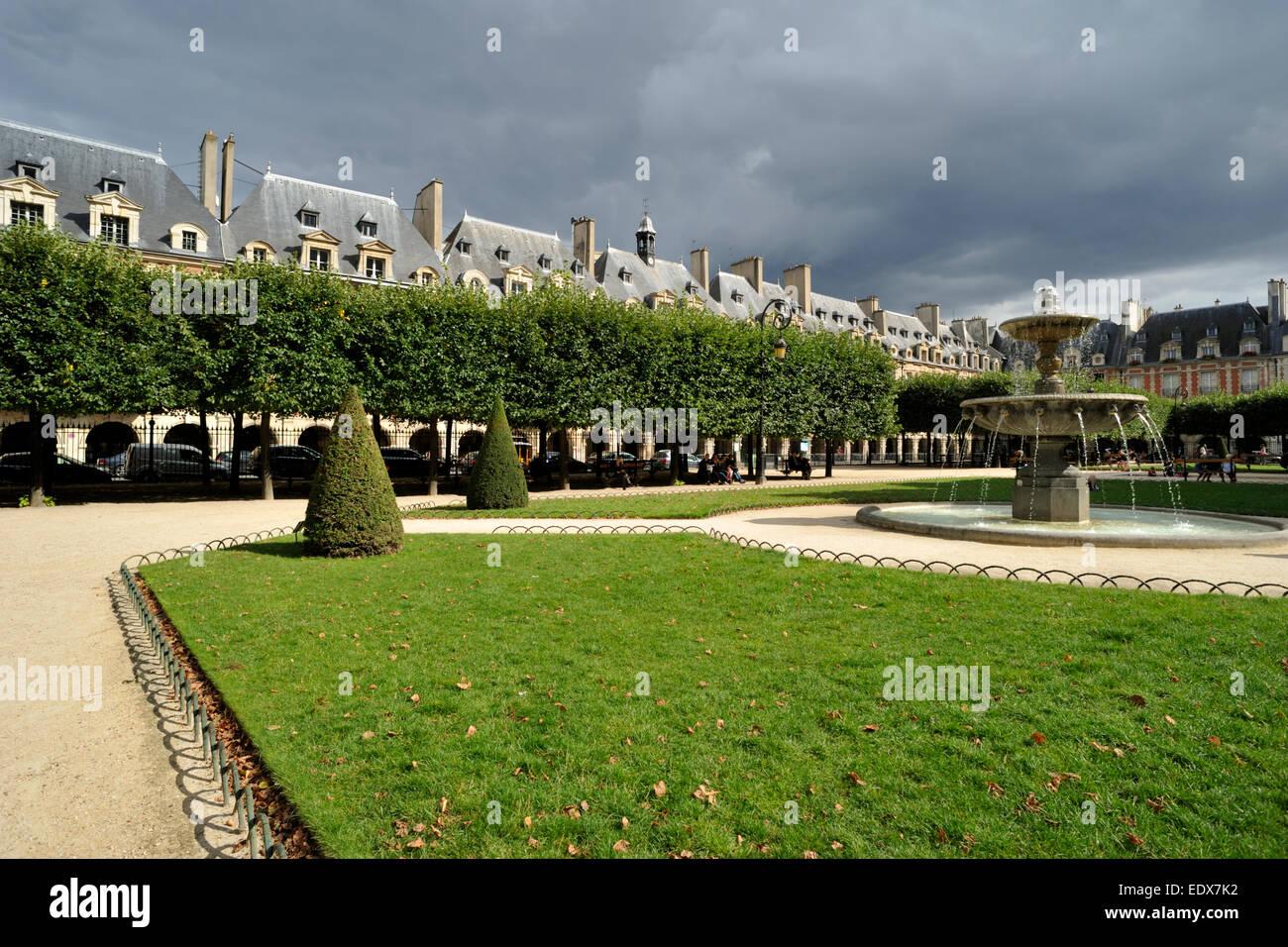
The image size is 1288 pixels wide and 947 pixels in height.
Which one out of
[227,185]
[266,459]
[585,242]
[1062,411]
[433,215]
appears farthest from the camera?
[585,242]

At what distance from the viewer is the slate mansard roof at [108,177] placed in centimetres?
3053

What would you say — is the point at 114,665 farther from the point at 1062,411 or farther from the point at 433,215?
the point at 433,215

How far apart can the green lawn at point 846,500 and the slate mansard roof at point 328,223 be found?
25.9 meters

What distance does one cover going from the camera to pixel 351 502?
10.2 m

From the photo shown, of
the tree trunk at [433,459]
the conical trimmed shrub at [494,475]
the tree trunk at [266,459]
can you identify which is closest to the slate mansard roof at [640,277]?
the tree trunk at [433,459]

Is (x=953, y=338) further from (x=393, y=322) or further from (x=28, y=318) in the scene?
(x=28, y=318)

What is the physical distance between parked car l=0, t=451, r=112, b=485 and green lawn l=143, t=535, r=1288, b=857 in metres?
23.9

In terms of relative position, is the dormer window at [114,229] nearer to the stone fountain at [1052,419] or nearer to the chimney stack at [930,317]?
the stone fountain at [1052,419]

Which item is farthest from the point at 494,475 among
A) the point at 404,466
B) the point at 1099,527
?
the point at 404,466

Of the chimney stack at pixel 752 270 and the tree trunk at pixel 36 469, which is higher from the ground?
the chimney stack at pixel 752 270

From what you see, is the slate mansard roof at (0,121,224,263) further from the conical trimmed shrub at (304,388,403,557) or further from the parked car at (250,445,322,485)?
the conical trimmed shrub at (304,388,403,557)

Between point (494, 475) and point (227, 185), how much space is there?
32.0 meters

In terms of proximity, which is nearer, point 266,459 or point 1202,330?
point 266,459

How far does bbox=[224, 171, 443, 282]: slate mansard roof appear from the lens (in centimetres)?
3550
